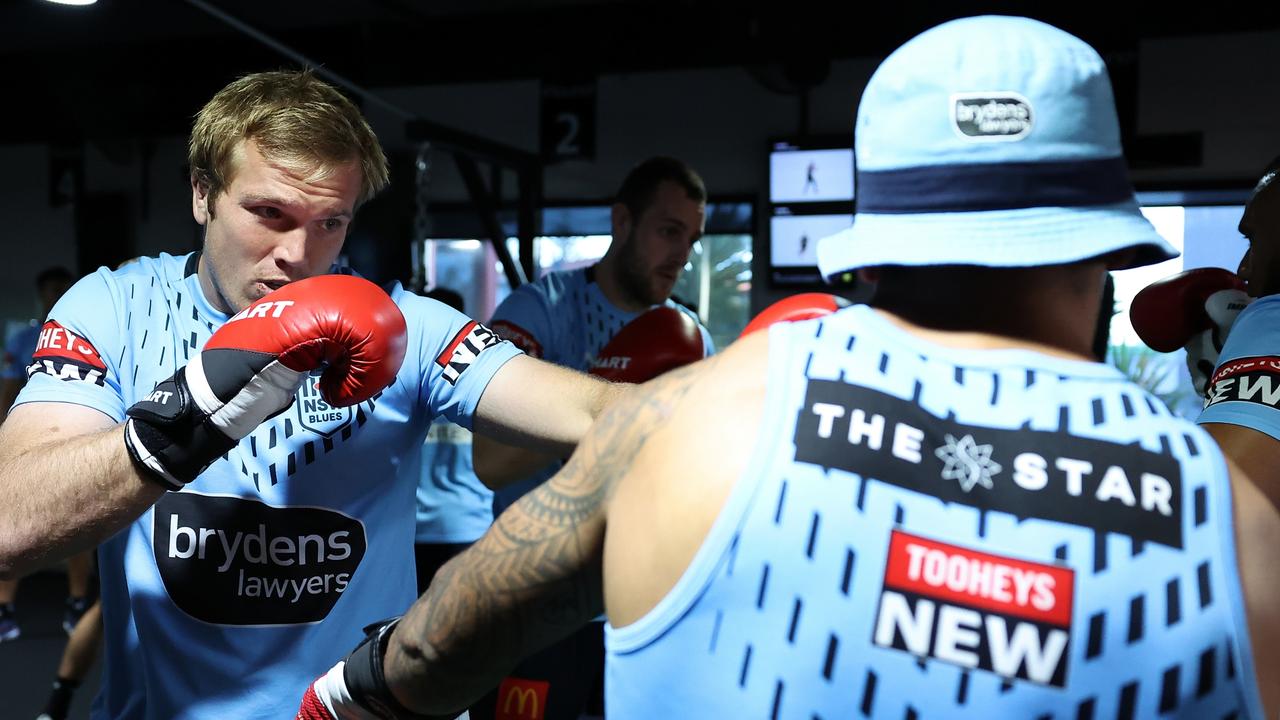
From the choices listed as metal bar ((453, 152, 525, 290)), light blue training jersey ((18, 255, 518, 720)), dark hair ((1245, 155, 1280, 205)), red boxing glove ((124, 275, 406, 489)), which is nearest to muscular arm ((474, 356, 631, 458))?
light blue training jersey ((18, 255, 518, 720))

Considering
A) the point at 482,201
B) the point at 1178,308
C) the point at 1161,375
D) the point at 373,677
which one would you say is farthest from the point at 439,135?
the point at 1161,375

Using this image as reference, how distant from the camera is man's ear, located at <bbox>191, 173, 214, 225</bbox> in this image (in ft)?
4.81

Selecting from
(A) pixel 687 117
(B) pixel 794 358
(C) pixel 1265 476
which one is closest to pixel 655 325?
(C) pixel 1265 476

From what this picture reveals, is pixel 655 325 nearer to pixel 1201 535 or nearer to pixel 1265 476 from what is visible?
pixel 1265 476

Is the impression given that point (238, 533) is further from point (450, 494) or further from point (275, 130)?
point (450, 494)

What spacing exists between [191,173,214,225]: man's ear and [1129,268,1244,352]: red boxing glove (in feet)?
5.78

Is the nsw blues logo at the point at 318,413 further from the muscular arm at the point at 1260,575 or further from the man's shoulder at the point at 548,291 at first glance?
the man's shoulder at the point at 548,291

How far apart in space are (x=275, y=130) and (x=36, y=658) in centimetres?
445

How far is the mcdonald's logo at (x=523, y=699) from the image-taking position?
254 centimetres

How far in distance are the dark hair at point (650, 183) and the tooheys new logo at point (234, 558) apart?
1.85 m

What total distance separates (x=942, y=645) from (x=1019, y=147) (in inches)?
13.5

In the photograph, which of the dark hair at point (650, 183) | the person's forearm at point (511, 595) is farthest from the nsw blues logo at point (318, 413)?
the dark hair at point (650, 183)

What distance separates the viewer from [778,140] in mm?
5859

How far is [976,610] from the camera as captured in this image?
26.2 inches
